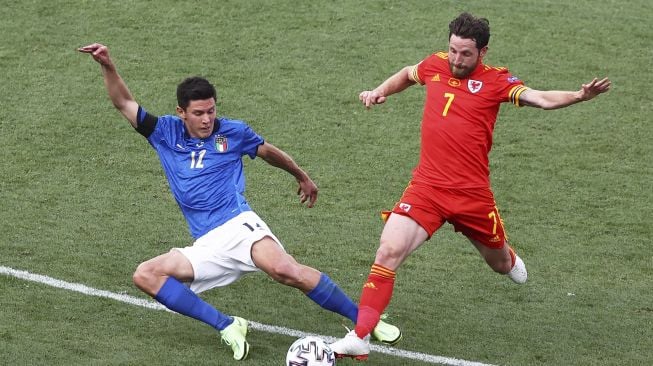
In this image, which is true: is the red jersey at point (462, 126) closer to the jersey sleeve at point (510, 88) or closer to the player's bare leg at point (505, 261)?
the jersey sleeve at point (510, 88)

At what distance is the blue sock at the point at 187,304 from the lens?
7.57 m

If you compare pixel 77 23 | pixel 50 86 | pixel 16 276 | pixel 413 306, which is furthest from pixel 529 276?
pixel 77 23

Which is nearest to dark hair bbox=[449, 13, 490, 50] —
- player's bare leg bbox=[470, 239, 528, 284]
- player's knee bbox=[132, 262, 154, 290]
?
player's bare leg bbox=[470, 239, 528, 284]

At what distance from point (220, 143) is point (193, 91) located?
0.46 meters

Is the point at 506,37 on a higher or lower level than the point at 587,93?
lower

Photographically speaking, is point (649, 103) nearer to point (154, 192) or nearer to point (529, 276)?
point (529, 276)

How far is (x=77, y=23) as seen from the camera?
1420 centimetres

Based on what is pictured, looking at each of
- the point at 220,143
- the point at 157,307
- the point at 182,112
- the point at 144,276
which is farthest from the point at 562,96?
the point at 157,307

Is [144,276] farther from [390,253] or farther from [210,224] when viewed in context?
[390,253]

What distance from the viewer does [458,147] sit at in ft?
25.8

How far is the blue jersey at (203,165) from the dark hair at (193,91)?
0.26m

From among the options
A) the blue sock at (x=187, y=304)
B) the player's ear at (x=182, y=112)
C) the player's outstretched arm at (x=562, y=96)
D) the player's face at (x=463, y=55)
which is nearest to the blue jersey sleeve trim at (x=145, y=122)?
the player's ear at (x=182, y=112)

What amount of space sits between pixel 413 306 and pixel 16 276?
3.04m

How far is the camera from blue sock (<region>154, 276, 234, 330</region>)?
7566 millimetres
